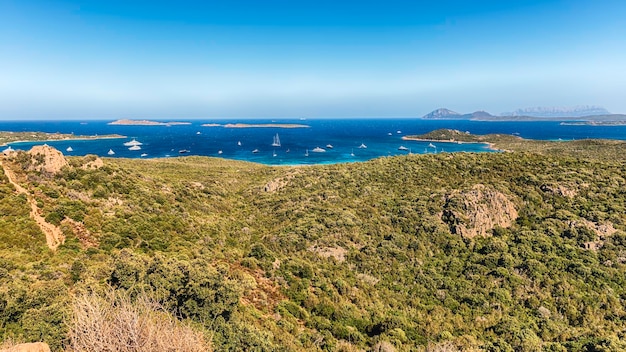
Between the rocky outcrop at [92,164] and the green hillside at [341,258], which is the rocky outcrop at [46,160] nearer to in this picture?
the green hillside at [341,258]

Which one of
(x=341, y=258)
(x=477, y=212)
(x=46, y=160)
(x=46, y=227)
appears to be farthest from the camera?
(x=477, y=212)

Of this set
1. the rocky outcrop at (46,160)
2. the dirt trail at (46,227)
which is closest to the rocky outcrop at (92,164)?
the rocky outcrop at (46,160)

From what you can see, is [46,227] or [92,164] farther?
[92,164]

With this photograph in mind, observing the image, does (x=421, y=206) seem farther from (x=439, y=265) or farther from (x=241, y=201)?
(x=241, y=201)

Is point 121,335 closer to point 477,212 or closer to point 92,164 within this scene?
point 92,164

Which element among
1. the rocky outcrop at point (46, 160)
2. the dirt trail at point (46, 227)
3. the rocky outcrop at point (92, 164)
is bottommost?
the dirt trail at point (46, 227)

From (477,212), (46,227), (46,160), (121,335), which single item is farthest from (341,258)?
(46,160)
